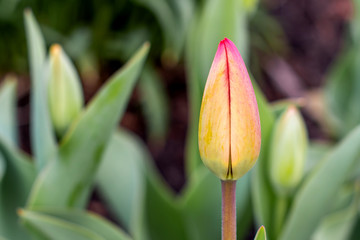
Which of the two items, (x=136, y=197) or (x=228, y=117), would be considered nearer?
(x=228, y=117)

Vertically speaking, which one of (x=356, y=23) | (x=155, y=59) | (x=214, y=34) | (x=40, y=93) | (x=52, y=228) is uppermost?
(x=155, y=59)

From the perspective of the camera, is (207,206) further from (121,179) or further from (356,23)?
(356,23)

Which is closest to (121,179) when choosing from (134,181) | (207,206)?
(134,181)

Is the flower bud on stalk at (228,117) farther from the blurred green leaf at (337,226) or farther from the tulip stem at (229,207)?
the blurred green leaf at (337,226)

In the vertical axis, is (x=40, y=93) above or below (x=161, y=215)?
above

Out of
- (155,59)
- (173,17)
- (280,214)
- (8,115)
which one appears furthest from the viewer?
(155,59)

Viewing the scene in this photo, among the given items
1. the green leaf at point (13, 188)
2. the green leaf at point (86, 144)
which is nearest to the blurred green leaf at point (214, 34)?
the green leaf at point (86, 144)

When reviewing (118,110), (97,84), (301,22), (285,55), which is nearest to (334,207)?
(118,110)

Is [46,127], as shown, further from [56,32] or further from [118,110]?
[56,32]
